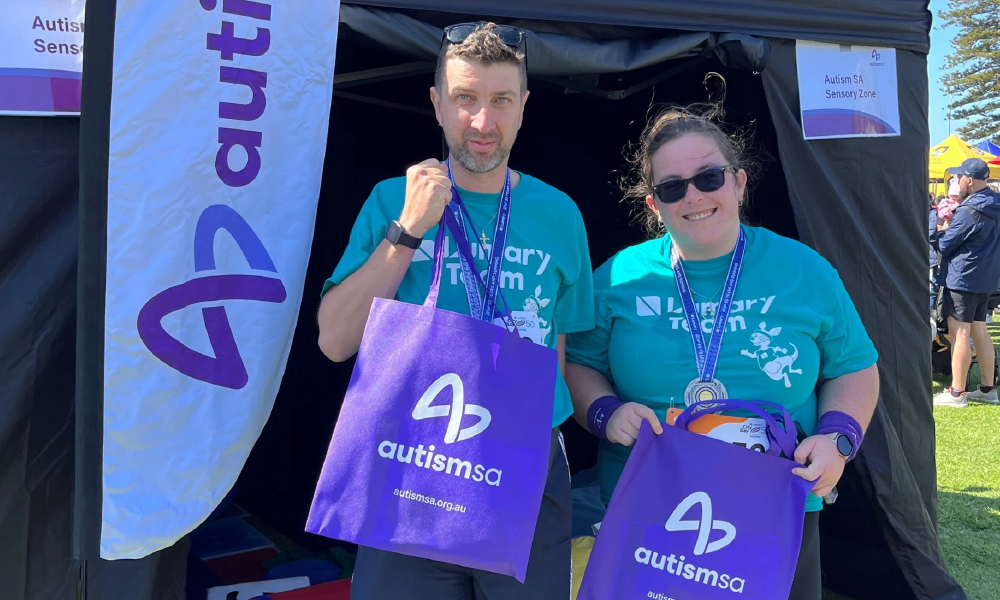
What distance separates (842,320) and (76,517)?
1904 millimetres

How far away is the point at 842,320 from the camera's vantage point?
1.86m

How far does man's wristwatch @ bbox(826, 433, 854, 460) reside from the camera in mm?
1726

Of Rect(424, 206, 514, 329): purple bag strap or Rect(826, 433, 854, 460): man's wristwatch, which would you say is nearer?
Rect(424, 206, 514, 329): purple bag strap

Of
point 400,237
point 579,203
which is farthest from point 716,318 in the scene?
point 579,203

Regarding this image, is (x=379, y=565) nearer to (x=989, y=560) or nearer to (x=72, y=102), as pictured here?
(x=72, y=102)

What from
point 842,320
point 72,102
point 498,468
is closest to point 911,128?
point 842,320

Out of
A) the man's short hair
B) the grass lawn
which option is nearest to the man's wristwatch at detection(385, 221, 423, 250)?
the man's short hair

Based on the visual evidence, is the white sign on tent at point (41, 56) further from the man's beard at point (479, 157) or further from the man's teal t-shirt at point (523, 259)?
the man's beard at point (479, 157)

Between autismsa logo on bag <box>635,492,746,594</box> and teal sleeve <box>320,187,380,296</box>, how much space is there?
886mm

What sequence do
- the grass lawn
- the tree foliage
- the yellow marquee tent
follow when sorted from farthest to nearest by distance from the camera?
the tree foliage → the yellow marquee tent → the grass lawn

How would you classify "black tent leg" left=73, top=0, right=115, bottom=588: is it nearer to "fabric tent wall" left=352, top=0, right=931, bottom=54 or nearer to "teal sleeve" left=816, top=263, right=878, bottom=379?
"fabric tent wall" left=352, top=0, right=931, bottom=54

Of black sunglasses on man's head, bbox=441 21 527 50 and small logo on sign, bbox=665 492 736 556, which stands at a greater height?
black sunglasses on man's head, bbox=441 21 527 50

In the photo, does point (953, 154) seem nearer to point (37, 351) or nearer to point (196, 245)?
point (196, 245)

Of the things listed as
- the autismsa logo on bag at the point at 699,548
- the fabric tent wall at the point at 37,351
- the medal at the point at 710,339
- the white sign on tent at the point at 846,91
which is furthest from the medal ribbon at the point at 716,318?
the fabric tent wall at the point at 37,351
